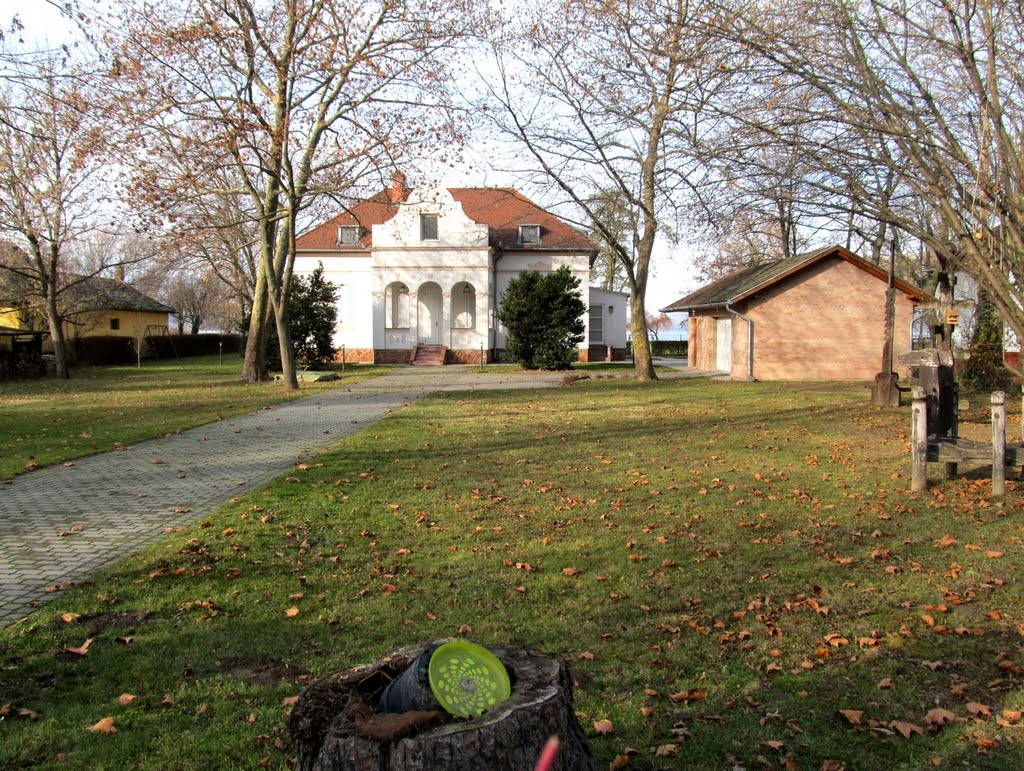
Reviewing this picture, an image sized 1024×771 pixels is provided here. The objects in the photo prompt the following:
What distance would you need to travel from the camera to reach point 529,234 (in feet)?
146

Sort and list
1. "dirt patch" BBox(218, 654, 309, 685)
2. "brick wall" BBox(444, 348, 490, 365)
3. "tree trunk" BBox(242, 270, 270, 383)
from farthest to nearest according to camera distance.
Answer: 1. "brick wall" BBox(444, 348, 490, 365)
2. "tree trunk" BBox(242, 270, 270, 383)
3. "dirt patch" BBox(218, 654, 309, 685)

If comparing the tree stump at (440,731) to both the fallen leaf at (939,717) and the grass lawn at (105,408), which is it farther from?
the grass lawn at (105,408)

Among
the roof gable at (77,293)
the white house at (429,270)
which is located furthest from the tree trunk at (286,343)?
the white house at (429,270)

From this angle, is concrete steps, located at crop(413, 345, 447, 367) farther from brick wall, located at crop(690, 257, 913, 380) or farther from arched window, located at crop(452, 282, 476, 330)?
brick wall, located at crop(690, 257, 913, 380)

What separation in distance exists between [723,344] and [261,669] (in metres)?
30.8

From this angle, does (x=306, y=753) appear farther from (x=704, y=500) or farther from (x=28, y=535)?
(x=704, y=500)

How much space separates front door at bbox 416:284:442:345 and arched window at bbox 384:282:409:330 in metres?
0.71

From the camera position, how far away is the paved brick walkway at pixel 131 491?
248 inches

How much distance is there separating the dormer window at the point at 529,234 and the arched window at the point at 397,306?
23.4 feet

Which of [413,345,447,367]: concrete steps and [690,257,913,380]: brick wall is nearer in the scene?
[690,257,913,380]: brick wall

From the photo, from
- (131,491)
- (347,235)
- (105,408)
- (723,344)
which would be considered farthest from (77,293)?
(131,491)

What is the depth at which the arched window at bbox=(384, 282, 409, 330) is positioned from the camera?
141ft

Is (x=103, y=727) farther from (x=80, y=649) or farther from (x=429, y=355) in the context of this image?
(x=429, y=355)

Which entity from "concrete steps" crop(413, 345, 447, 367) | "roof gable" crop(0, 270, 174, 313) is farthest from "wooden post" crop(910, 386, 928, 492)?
"concrete steps" crop(413, 345, 447, 367)
